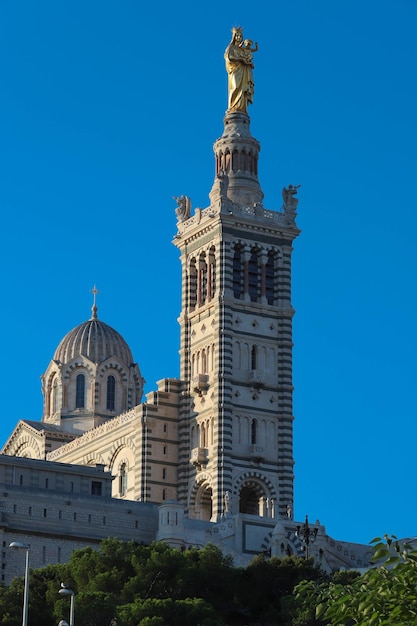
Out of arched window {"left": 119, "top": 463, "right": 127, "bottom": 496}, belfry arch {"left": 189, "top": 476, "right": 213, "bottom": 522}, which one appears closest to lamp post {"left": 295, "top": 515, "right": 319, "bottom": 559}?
belfry arch {"left": 189, "top": 476, "right": 213, "bottom": 522}

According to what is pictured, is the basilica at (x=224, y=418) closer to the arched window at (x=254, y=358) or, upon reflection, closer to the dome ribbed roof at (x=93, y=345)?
the arched window at (x=254, y=358)

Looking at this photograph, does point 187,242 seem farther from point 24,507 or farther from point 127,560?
point 127,560

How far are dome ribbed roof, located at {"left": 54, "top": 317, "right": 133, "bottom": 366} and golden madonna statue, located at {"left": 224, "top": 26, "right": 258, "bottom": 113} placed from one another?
58.5ft

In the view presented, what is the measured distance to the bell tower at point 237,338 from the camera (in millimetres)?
92812

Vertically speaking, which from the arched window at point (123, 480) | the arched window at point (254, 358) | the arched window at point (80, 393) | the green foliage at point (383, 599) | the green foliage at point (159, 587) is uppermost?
the arched window at point (80, 393)

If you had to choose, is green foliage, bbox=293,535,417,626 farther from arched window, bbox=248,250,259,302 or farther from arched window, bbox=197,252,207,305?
arched window, bbox=197,252,207,305

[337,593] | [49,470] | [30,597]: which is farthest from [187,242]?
[337,593]

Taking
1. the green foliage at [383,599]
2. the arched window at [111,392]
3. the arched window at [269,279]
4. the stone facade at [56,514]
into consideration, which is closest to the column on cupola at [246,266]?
the arched window at [269,279]

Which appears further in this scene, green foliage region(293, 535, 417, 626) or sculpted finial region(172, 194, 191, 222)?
sculpted finial region(172, 194, 191, 222)

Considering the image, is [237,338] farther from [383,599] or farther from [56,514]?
[383,599]

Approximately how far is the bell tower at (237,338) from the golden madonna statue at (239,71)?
8 cm

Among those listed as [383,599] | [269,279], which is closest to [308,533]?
[269,279]

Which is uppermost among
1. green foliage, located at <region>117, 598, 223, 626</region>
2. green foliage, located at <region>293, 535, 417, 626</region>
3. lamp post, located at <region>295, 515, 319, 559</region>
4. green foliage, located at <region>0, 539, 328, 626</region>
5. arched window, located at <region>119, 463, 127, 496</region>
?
arched window, located at <region>119, 463, 127, 496</region>

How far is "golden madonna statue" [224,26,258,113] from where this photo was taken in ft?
328
